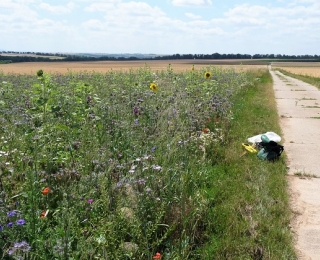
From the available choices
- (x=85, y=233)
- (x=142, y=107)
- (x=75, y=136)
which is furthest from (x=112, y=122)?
(x=85, y=233)

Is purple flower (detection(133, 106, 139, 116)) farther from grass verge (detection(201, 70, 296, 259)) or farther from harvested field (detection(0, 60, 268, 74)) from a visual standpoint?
harvested field (detection(0, 60, 268, 74))

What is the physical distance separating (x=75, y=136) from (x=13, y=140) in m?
0.77

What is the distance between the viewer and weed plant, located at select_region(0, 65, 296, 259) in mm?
2689

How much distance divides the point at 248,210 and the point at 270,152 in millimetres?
2089

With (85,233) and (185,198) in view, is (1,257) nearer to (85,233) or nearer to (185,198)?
(85,233)

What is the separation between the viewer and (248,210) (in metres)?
3.86

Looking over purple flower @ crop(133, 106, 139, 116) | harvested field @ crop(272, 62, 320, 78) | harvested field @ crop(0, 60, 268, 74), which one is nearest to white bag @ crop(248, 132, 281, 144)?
purple flower @ crop(133, 106, 139, 116)

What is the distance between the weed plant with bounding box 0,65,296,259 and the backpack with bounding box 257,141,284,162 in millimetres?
273

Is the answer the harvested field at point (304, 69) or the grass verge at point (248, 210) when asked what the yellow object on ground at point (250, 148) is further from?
the harvested field at point (304, 69)

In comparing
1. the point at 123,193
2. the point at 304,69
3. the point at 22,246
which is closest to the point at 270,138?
the point at 123,193

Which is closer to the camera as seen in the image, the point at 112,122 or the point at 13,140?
the point at 13,140

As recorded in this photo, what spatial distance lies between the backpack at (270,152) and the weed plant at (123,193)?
0.27 meters

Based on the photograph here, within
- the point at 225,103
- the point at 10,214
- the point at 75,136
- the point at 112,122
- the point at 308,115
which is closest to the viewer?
the point at 10,214

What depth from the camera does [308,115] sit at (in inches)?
411
